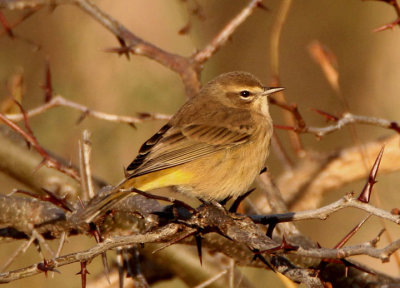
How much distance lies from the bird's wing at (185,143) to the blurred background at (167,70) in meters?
2.72

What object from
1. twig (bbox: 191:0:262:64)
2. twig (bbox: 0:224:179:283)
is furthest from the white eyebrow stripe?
twig (bbox: 0:224:179:283)

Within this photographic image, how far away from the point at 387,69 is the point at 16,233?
6561 mm

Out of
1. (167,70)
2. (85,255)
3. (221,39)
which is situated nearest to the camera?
(85,255)

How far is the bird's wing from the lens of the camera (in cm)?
454

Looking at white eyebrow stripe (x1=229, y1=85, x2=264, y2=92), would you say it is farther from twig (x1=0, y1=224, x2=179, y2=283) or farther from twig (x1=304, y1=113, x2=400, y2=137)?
twig (x1=0, y1=224, x2=179, y2=283)

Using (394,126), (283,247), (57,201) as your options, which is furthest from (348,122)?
(57,201)

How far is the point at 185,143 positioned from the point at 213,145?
0.22m

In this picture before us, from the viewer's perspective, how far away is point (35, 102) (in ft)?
33.0

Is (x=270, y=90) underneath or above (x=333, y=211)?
above

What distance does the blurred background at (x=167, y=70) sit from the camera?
9070 millimetres

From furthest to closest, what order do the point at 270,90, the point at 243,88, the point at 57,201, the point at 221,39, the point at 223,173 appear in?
the point at 243,88
the point at 270,90
the point at 221,39
the point at 223,173
the point at 57,201

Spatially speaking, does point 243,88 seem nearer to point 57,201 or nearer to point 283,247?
point 57,201

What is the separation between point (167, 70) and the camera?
9812 millimetres

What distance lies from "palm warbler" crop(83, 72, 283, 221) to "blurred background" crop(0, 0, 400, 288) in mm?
2557
